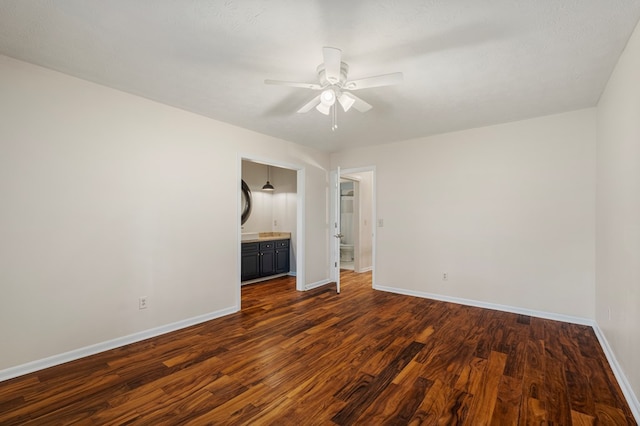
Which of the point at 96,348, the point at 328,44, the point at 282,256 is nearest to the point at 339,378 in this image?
the point at 96,348

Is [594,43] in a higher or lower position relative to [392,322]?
higher

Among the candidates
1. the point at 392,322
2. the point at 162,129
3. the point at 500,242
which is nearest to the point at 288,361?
the point at 392,322

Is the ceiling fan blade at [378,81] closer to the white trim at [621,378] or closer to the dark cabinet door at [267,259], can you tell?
the white trim at [621,378]

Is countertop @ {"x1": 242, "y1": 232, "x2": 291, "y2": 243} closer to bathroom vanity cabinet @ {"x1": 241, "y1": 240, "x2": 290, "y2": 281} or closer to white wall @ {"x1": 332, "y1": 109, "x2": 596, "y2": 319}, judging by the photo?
bathroom vanity cabinet @ {"x1": 241, "y1": 240, "x2": 290, "y2": 281}

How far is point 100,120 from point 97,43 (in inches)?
34.0

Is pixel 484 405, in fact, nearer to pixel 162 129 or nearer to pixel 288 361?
pixel 288 361

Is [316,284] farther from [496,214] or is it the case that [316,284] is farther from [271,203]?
[496,214]

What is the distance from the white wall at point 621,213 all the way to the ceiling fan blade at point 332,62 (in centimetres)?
191

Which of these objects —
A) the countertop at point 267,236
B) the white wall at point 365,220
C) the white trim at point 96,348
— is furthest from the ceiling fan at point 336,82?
the white wall at point 365,220

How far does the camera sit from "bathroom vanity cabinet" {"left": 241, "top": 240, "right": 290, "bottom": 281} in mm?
5281

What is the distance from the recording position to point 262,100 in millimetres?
3025

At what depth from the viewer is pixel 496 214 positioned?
3875 mm

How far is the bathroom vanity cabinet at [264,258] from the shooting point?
5.28 metres

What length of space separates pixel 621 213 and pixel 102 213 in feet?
14.5
